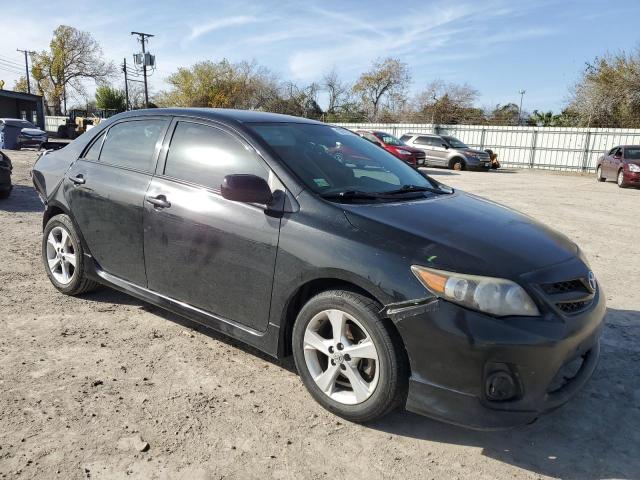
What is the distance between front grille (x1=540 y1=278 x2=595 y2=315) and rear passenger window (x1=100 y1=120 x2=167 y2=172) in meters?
2.73

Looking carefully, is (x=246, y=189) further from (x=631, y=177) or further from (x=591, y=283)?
(x=631, y=177)

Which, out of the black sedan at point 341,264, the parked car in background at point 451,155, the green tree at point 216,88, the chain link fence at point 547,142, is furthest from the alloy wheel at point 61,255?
the green tree at point 216,88

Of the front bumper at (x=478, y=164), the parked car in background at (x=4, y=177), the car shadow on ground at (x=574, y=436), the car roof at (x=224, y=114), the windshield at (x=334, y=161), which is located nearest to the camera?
the car shadow on ground at (x=574, y=436)

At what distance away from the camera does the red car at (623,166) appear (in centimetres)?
1692

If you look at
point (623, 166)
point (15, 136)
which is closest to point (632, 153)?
point (623, 166)

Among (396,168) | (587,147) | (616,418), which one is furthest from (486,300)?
(587,147)

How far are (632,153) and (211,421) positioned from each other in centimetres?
1945

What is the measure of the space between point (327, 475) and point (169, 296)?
174 centimetres

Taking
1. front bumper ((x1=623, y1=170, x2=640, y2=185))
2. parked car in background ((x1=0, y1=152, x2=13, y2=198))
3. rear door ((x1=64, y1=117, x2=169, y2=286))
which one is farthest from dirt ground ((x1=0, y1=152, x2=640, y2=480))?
front bumper ((x1=623, y1=170, x2=640, y2=185))

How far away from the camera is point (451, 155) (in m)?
23.3

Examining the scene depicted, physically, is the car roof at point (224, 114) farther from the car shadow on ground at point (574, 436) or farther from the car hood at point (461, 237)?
the car shadow on ground at point (574, 436)

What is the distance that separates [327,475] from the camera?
92.0 inches

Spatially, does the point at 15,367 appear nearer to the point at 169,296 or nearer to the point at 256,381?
the point at 169,296

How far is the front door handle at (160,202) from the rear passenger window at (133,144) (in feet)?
0.99
